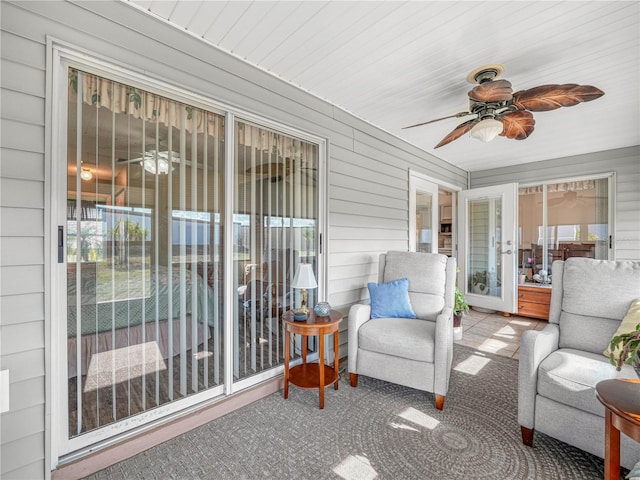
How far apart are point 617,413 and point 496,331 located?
10.7 ft

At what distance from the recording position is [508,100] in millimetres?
2148

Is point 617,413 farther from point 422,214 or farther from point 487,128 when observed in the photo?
point 422,214

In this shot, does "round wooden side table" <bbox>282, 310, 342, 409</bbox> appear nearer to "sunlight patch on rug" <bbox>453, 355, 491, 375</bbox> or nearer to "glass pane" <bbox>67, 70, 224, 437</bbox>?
"glass pane" <bbox>67, 70, 224, 437</bbox>

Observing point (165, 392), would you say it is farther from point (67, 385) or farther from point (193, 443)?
point (67, 385)

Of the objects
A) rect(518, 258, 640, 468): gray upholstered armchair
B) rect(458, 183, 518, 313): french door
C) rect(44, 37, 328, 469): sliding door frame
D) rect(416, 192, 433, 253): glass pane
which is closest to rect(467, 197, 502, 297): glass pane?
rect(458, 183, 518, 313): french door

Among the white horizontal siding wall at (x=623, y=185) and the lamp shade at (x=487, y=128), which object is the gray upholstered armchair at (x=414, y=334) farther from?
the white horizontal siding wall at (x=623, y=185)

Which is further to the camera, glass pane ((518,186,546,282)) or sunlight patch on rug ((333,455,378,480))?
glass pane ((518,186,546,282))

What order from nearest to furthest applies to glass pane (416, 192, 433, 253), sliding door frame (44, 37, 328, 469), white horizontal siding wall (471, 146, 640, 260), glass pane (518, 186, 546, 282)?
1. sliding door frame (44, 37, 328, 469)
2. white horizontal siding wall (471, 146, 640, 260)
3. glass pane (416, 192, 433, 253)
4. glass pane (518, 186, 546, 282)

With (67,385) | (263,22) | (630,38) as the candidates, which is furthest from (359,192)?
(67,385)

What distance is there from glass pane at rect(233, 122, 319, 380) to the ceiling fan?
144 cm

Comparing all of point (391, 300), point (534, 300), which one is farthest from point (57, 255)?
point (534, 300)

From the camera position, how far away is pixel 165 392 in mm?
1982

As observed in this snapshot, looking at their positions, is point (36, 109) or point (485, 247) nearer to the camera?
point (36, 109)

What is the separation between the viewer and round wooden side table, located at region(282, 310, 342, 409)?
87.4 inches
